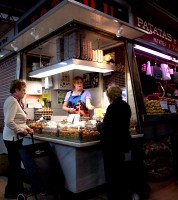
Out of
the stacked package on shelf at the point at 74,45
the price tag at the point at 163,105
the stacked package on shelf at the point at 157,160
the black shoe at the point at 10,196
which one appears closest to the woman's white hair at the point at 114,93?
the stacked package on shelf at the point at 74,45

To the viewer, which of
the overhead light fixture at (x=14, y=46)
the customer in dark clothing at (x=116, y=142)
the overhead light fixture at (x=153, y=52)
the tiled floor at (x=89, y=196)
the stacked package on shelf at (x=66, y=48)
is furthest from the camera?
the overhead light fixture at (x=153, y=52)

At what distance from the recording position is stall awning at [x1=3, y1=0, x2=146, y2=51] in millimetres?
3329

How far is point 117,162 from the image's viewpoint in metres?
3.32

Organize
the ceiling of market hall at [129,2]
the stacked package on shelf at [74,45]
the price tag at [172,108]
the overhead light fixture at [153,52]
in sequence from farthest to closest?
the price tag at [172,108] < the overhead light fixture at [153,52] < the ceiling of market hall at [129,2] < the stacked package on shelf at [74,45]

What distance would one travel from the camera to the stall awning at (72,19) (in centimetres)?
333

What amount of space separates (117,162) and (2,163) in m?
3.04

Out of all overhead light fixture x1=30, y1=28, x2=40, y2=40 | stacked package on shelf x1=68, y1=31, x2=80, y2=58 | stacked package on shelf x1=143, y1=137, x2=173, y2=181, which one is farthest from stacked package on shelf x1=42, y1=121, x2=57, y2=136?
→ stacked package on shelf x1=143, y1=137, x2=173, y2=181

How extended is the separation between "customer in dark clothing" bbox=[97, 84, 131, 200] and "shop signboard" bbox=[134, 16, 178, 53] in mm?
2334

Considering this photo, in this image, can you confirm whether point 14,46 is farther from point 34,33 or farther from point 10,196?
point 10,196

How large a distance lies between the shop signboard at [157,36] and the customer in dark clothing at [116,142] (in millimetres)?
2334

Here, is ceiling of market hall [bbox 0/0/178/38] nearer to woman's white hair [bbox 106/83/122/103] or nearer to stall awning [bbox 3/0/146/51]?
stall awning [bbox 3/0/146/51]

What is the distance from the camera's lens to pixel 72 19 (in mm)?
3723

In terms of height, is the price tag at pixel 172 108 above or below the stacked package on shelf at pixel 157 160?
above

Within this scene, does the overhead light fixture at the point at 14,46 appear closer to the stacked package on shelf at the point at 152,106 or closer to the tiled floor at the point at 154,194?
the tiled floor at the point at 154,194
